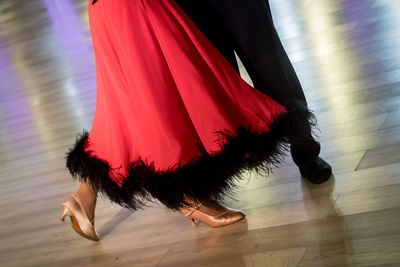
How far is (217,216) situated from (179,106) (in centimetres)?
39

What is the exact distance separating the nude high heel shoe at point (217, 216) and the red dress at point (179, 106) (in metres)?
0.13

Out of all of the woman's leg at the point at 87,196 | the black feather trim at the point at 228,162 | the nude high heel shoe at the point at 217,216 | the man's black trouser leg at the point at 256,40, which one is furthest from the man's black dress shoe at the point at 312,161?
the woman's leg at the point at 87,196

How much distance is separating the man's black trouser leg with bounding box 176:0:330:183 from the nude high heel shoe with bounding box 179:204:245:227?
0.29 m

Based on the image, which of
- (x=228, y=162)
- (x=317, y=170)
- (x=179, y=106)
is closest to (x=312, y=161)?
(x=317, y=170)

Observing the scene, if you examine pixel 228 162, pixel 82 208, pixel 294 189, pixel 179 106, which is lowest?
pixel 294 189

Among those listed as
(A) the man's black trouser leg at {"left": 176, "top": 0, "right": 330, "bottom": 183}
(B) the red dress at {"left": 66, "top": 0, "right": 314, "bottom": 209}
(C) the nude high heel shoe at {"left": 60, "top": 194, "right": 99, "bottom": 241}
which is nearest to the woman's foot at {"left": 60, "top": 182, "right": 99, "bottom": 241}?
(C) the nude high heel shoe at {"left": 60, "top": 194, "right": 99, "bottom": 241}

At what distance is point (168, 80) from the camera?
5.77ft

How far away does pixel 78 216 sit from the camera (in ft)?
6.61

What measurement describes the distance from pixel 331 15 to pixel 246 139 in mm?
2132

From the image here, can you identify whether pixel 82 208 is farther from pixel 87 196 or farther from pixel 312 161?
pixel 312 161

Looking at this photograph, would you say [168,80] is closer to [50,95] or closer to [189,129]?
[189,129]

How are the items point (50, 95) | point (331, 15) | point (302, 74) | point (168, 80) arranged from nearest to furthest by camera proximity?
point (168, 80) < point (302, 74) < point (331, 15) < point (50, 95)

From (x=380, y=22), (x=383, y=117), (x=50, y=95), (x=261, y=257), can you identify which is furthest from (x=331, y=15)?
(x=261, y=257)

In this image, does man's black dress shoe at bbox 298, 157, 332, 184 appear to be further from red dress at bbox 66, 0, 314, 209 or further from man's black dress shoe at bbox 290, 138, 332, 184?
red dress at bbox 66, 0, 314, 209
